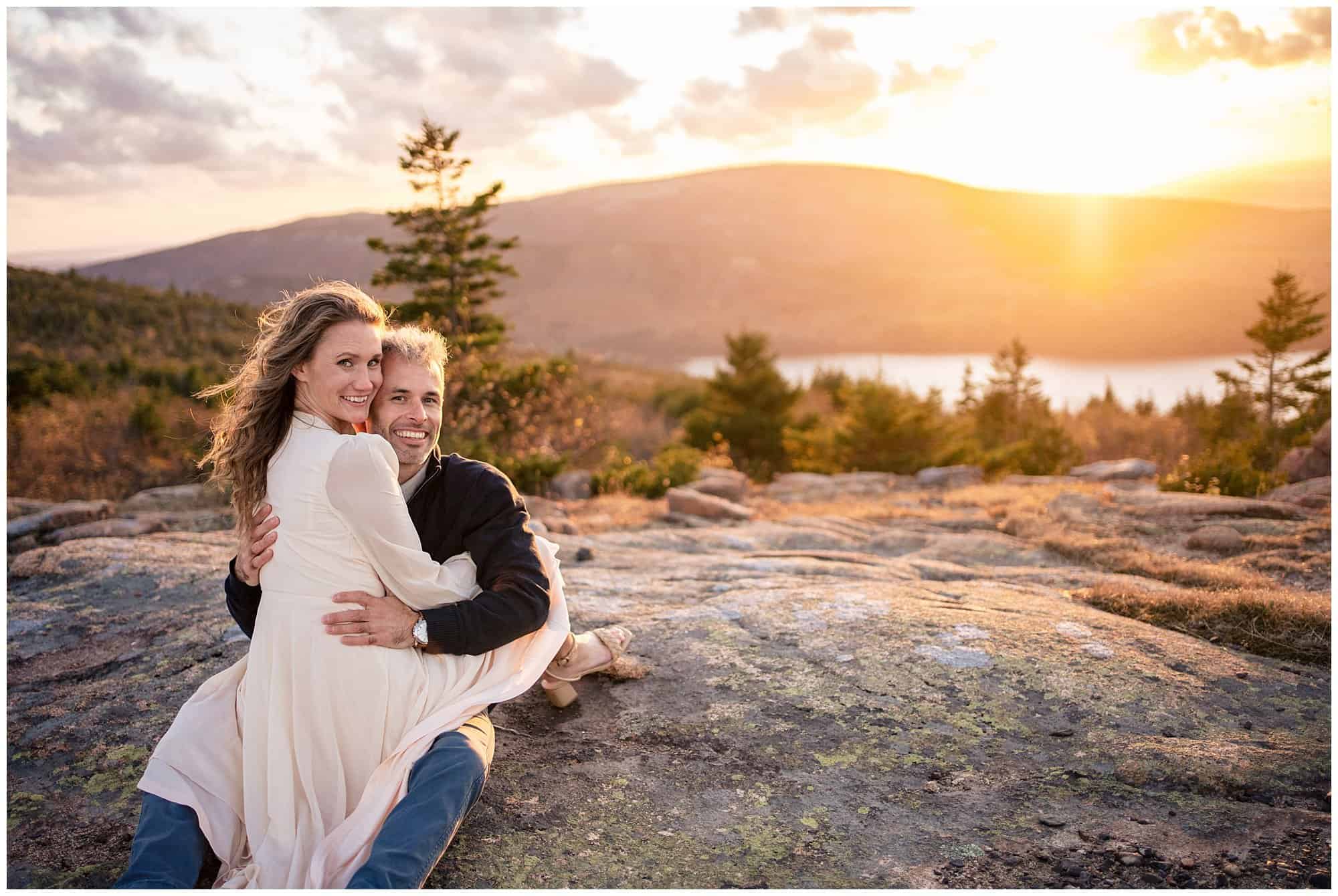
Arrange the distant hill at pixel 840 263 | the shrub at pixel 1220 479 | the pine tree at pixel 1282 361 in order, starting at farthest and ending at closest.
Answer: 1. the distant hill at pixel 840 263
2. the pine tree at pixel 1282 361
3. the shrub at pixel 1220 479

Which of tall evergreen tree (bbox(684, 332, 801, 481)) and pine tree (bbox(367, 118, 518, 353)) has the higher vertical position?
pine tree (bbox(367, 118, 518, 353))

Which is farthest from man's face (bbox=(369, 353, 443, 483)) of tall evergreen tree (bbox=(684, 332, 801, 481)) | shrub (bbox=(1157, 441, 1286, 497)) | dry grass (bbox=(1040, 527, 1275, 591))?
tall evergreen tree (bbox=(684, 332, 801, 481))

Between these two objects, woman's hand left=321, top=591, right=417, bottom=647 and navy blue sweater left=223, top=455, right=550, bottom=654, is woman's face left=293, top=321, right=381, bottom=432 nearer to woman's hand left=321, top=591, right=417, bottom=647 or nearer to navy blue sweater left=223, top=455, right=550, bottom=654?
navy blue sweater left=223, top=455, right=550, bottom=654

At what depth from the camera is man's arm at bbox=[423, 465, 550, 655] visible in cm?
262

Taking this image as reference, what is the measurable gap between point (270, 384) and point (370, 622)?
2.56 feet

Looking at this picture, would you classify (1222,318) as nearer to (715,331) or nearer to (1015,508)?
(715,331)

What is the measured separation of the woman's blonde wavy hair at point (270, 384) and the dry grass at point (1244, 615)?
13.9 feet

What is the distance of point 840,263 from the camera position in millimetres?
102500

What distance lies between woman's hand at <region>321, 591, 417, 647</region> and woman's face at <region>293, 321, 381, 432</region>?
1.78ft

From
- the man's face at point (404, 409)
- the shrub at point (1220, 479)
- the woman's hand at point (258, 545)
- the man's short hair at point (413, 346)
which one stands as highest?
the man's short hair at point (413, 346)

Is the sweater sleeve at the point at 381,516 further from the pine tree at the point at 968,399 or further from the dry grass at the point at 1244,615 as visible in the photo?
the pine tree at the point at 968,399

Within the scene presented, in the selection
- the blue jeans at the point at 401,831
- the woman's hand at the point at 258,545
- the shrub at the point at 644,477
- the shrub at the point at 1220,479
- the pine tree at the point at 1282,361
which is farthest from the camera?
the pine tree at the point at 1282,361

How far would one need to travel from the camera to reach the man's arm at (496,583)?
2619 millimetres

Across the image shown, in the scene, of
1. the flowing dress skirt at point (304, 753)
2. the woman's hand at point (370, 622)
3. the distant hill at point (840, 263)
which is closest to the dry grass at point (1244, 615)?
the flowing dress skirt at point (304, 753)
